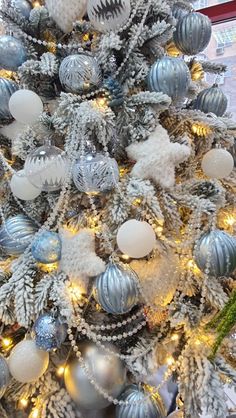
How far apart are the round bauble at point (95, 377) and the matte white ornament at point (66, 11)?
0.46 meters

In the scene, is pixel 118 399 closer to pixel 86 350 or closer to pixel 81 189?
pixel 86 350

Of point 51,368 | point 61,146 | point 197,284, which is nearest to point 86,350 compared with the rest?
point 51,368

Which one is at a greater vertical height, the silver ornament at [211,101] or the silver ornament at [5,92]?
the silver ornament at [5,92]

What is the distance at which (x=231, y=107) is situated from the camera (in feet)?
4.88

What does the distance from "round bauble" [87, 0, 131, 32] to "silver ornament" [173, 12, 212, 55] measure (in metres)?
0.10

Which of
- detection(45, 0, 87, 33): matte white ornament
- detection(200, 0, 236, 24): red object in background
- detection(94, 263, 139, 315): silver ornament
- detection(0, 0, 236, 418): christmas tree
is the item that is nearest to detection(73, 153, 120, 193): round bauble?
detection(0, 0, 236, 418): christmas tree

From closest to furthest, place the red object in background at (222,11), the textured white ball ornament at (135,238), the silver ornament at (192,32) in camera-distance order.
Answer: the textured white ball ornament at (135,238)
the silver ornament at (192,32)
the red object in background at (222,11)

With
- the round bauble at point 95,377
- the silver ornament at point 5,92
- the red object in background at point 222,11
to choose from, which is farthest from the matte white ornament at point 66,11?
the red object in background at point 222,11

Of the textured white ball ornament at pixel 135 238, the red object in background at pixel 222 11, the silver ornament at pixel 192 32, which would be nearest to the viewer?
the textured white ball ornament at pixel 135 238

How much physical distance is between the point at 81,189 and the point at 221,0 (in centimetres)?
112

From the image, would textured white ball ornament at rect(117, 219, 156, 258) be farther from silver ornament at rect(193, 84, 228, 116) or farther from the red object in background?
the red object in background

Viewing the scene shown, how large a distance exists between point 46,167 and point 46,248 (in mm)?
103

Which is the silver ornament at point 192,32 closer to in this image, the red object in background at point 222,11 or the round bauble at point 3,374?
the round bauble at point 3,374

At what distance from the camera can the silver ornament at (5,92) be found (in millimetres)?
597
